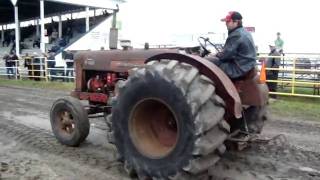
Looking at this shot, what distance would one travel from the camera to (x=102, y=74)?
710cm

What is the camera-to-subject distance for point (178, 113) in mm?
4504

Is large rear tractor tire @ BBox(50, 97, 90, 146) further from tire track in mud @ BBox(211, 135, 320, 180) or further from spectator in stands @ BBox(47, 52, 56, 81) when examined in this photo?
spectator in stands @ BBox(47, 52, 56, 81)

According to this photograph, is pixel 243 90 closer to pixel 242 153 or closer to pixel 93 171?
pixel 242 153

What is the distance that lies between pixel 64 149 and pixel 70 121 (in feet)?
1.46

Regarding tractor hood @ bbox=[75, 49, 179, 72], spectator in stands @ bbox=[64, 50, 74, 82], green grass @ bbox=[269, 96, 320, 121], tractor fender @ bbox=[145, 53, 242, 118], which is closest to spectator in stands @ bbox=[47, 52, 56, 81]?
spectator in stands @ bbox=[64, 50, 74, 82]

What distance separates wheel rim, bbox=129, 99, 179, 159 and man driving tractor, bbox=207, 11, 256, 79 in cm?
87

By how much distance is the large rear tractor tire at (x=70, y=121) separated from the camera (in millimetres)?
6582

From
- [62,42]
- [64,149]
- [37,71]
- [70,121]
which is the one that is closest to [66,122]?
[70,121]

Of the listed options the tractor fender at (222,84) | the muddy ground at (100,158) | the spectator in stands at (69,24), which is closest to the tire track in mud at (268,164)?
the muddy ground at (100,158)

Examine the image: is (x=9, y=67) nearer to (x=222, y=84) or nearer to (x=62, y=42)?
(x=62, y=42)

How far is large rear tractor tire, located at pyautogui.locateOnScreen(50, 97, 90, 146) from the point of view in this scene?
6.58 meters

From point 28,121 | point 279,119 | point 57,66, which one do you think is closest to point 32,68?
point 57,66

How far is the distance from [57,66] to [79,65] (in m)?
14.2

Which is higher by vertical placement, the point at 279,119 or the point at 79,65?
the point at 79,65
